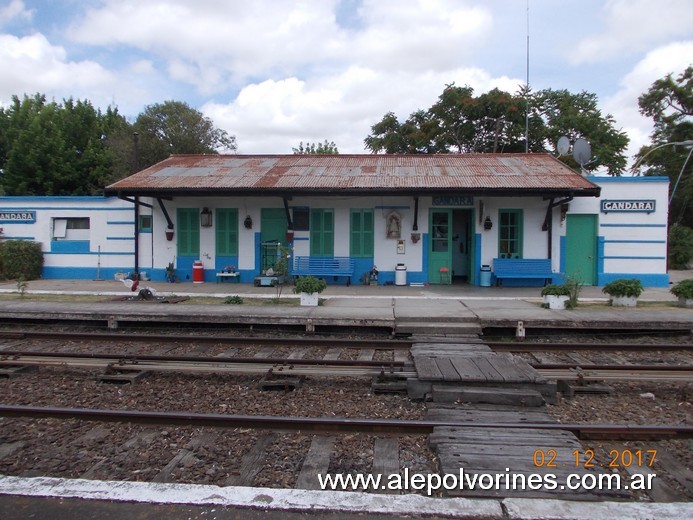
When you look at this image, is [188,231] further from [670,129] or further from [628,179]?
[670,129]

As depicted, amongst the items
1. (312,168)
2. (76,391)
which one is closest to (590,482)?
(76,391)

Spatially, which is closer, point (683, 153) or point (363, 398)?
point (363, 398)

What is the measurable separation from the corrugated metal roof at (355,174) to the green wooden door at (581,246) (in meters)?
1.55

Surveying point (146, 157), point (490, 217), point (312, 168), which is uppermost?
point (146, 157)

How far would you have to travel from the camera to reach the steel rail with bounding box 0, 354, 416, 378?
616 centimetres

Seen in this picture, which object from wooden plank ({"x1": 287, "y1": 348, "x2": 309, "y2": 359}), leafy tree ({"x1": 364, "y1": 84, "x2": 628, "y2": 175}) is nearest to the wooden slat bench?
wooden plank ({"x1": 287, "y1": 348, "x2": 309, "y2": 359})

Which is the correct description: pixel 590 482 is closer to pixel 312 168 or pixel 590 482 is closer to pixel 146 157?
pixel 312 168

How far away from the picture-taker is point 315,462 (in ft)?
12.6

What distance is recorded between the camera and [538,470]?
3.56m

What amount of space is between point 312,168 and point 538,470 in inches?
534

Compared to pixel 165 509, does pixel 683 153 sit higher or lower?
higher

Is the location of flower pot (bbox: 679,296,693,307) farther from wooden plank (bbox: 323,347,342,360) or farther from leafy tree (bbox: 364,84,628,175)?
leafy tree (bbox: 364,84,628,175)

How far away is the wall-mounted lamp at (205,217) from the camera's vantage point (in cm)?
1509

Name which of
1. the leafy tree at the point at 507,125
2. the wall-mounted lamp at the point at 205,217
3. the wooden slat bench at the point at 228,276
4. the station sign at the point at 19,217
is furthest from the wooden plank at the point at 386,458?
the leafy tree at the point at 507,125
